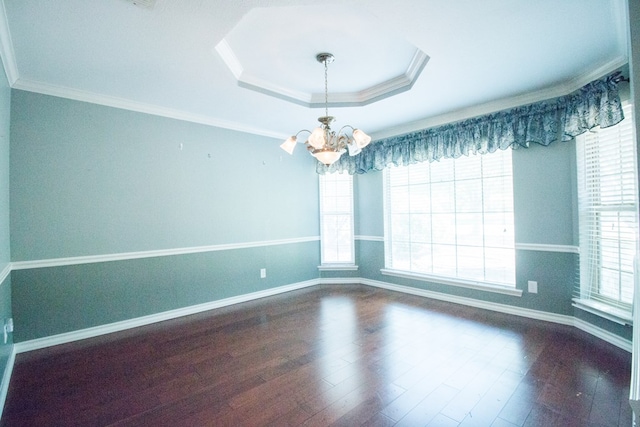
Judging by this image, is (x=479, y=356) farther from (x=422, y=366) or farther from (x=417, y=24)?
(x=417, y=24)

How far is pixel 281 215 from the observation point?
4.55m

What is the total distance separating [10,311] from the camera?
2533mm

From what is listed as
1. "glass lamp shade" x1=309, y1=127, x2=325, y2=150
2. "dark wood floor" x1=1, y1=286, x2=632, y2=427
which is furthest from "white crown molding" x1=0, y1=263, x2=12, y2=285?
"glass lamp shade" x1=309, y1=127, x2=325, y2=150

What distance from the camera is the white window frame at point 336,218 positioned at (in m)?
4.99

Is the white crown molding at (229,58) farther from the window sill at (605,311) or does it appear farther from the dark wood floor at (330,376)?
the window sill at (605,311)

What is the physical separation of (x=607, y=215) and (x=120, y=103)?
4849mm

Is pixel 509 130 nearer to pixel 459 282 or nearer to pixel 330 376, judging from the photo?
pixel 459 282

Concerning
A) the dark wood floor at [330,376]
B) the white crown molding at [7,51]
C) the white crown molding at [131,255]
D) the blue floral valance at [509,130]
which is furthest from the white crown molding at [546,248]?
the white crown molding at [7,51]

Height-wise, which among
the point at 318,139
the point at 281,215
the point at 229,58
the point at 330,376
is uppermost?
the point at 229,58

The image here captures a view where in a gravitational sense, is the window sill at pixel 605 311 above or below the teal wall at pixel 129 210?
below

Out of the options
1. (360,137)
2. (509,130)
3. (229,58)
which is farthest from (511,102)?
(229,58)

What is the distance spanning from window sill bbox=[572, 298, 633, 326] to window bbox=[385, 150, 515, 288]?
2.14 ft

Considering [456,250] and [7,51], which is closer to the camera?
[7,51]

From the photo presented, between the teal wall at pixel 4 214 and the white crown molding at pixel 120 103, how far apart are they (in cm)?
21
